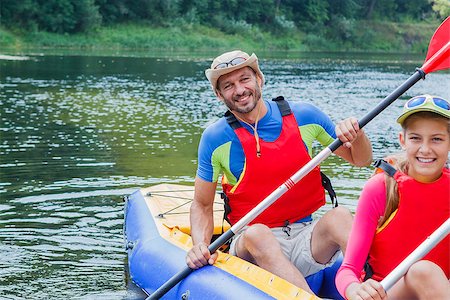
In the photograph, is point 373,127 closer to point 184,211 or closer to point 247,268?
point 184,211

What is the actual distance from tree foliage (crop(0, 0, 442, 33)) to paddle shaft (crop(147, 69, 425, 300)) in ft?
105

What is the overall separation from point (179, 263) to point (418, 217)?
162 cm

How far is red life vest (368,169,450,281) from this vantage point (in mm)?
3066

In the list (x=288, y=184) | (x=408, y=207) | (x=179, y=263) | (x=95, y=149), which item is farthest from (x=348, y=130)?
(x=95, y=149)

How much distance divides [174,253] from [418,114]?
6.32 ft

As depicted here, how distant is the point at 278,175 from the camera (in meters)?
4.11

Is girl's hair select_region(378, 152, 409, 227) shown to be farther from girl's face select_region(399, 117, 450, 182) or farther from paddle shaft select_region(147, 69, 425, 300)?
paddle shaft select_region(147, 69, 425, 300)

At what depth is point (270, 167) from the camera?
4094 millimetres

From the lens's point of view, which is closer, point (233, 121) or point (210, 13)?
point (233, 121)

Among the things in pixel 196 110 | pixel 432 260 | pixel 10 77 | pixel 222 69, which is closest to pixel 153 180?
pixel 222 69

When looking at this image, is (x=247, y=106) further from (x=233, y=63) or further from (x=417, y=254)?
(x=417, y=254)

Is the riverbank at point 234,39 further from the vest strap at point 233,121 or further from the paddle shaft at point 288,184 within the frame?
the paddle shaft at point 288,184

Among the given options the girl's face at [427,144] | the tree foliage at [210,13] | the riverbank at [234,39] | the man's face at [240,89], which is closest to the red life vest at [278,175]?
the man's face at [240,89]

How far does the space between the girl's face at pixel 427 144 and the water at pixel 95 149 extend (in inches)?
103
